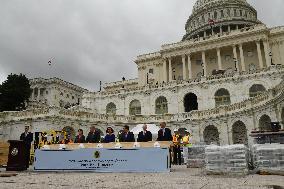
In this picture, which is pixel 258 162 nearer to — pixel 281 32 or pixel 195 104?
pixel 195 104

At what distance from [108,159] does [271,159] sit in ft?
21.5

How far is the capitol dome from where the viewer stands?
84.9 meters

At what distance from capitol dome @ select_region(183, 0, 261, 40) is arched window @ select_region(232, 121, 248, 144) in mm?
52953

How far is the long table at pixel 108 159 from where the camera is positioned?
11930 mm

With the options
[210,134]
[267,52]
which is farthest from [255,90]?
[267,52]

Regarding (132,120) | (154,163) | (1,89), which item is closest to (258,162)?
(154,163)

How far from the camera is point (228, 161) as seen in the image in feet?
32.5

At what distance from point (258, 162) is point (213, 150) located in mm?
1705

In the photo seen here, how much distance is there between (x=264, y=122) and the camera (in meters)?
30.4

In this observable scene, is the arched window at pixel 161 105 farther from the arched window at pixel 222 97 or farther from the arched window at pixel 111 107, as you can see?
the arched window at pixel 222 97

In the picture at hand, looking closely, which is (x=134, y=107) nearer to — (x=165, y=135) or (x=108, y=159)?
(x=165, y=135)

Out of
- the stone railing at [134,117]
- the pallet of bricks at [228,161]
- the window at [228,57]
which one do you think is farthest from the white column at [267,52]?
the pallet of bricks at [228,161]

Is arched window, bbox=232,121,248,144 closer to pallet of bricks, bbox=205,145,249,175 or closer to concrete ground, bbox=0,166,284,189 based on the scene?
pallet of bricks, bbox=205,145,249,175

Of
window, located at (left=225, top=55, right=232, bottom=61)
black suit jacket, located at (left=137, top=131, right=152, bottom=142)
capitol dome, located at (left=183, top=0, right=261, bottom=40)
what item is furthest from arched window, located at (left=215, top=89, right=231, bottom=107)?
capitol dome, located at (left=183, top=0, right=261, bottom=40)
